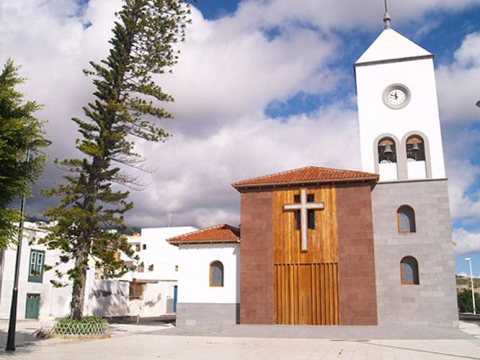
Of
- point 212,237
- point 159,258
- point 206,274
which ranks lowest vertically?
point 206,274

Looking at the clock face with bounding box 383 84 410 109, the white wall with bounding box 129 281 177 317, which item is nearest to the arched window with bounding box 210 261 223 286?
the clock face with bounding box 383 84 410 109

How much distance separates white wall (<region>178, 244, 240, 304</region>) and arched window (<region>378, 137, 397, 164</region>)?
9560mm

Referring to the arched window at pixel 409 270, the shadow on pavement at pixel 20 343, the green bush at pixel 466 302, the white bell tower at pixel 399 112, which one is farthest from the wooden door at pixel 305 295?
the green bush at pixel 466 302

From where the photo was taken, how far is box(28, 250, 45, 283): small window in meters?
32.8

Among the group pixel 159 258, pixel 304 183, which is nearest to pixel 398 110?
pixel 304 183

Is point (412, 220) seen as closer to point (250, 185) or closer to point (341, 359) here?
point (250, 185)

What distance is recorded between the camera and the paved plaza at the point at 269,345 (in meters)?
14.0

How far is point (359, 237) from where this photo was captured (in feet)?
78.2

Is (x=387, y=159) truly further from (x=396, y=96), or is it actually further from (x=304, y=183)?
(x=304, y=183)

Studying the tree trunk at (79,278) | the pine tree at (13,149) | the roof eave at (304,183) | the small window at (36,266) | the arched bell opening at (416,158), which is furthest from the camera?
the small window at (36,266)

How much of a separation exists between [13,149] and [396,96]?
20.9m

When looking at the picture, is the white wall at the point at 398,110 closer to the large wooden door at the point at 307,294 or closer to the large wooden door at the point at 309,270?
the large wooden door at the point at 309,270

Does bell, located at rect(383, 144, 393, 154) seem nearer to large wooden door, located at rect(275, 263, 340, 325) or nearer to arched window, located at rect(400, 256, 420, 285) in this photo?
arched window, located at rect(400, 256, 420, 285)

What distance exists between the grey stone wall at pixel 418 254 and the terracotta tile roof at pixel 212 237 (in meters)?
7.89
